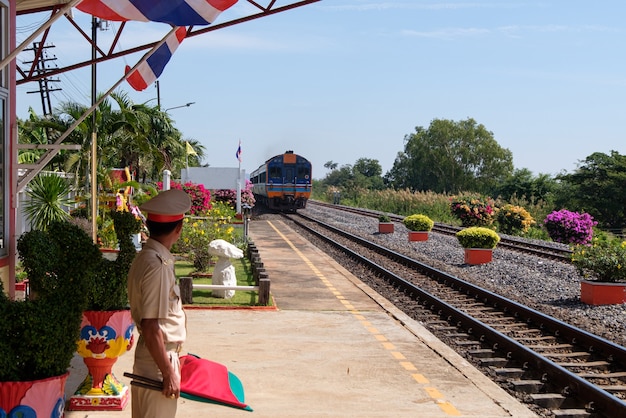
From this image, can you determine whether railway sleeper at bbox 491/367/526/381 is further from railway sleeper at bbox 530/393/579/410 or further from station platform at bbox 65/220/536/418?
railway sleeper at bbox 530/393/579/410

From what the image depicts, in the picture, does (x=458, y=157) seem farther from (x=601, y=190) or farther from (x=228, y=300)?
(x=228, y=300)

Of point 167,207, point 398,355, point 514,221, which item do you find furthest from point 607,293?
point 514,221

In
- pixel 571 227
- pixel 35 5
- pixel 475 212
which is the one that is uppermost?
pixel 35 5

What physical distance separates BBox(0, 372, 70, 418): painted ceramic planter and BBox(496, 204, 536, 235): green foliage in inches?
1125

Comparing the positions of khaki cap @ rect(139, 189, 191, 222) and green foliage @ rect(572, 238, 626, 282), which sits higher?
khaki cap @ rect(139, 189, 191, 222)

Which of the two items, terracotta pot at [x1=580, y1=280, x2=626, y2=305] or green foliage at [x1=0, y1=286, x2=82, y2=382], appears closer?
green foliage at [x1=0, y1=286, x2=82, y2=382]

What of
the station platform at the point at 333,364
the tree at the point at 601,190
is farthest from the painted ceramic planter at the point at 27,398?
the tree at the point at 601,190

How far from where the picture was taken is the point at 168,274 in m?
3.94

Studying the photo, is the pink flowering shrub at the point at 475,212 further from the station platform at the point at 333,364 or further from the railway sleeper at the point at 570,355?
the railway sleeper at the point at 570,355

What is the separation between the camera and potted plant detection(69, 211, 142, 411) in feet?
19.9

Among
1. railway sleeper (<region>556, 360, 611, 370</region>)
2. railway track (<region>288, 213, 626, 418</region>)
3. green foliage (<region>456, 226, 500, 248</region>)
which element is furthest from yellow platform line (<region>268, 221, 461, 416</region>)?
green foliage (<region>456, 226, 500, 248</region>)

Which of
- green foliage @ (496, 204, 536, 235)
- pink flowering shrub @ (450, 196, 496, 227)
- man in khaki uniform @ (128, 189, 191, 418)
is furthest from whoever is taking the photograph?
green foliage @ (496, 204, 536, 235)

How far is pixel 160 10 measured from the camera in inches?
254

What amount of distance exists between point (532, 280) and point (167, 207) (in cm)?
1333
